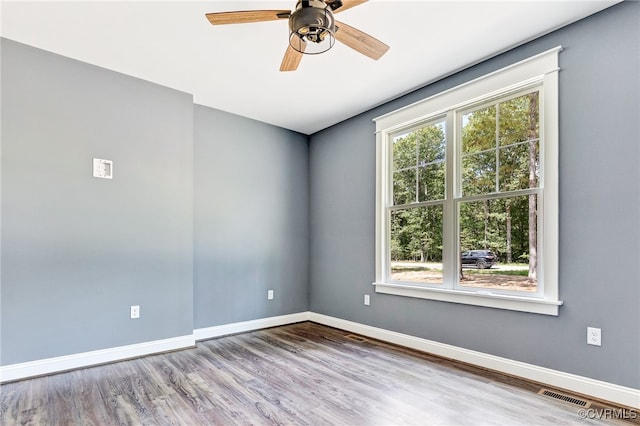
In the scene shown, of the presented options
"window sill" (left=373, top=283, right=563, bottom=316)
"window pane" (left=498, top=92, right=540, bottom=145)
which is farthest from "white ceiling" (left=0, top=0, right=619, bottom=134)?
"window sill" (left=373, top=283, right=563, bottom=316)

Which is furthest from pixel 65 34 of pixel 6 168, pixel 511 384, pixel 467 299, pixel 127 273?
pixel 511 384

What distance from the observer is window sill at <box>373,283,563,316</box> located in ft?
8.56

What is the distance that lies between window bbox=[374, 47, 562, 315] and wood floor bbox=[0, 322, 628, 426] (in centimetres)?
71

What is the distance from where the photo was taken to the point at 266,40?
2.77 m

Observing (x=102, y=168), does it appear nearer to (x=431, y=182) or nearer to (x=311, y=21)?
(x=311, y=21)

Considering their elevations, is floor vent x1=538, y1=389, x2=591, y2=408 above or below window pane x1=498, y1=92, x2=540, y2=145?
below

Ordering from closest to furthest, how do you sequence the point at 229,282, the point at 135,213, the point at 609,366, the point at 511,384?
the point at 609,366 → the point at 511,384 → the point at 135,213 → the point at 229,282

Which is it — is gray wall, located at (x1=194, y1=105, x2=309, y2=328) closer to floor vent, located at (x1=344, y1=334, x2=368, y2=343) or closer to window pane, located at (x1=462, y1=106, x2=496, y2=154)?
floor vent, located at (x1=344, y1=334, x2=368, y2=343)

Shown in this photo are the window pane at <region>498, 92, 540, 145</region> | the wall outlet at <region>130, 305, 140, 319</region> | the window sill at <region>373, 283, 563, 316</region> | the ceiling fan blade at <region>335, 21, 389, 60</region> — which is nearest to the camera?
the ceiling fan blade at <region>335, 21, 389, 60</region>

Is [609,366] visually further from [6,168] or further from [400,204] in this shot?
[6,168]

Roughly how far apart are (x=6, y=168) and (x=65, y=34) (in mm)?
1161

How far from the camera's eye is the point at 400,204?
3918 mm

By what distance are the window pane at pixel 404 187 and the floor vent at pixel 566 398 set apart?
2.00 metres

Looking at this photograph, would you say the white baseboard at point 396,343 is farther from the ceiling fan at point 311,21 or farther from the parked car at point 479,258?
the ceiling fan at point 311,21
